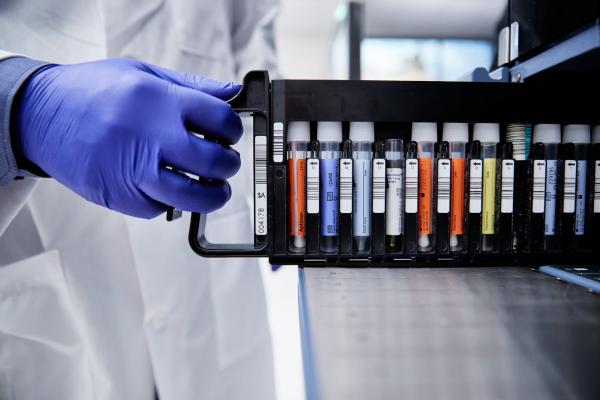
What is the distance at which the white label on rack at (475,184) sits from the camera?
1.91ft

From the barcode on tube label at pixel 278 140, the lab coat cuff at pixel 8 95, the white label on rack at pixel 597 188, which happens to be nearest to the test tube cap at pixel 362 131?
the barcode on tube label at pixel 278 140

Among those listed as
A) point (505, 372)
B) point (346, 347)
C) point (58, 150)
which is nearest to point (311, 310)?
point (346, 347)

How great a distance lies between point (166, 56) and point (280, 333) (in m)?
1.17

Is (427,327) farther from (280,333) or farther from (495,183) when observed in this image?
(280,333)

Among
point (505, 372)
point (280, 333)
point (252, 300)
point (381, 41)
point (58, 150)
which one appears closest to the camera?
point (505, 372)

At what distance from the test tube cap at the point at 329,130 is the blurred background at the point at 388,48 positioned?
0.74 m

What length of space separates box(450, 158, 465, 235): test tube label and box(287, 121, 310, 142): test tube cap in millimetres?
230

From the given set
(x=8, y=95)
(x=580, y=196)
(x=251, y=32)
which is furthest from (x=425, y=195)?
(x=251, y=32)

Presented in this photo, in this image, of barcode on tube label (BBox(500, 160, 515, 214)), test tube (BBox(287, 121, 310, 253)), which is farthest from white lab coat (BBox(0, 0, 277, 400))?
barcode on tube label (BBox(500, 160, 515, 214))

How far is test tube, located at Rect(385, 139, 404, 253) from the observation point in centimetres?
59

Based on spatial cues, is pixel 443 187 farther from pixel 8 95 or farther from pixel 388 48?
pixel 388 48

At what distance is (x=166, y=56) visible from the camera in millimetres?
853

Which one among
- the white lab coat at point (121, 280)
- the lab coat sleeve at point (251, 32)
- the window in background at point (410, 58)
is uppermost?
the window in background at point (410, 58)

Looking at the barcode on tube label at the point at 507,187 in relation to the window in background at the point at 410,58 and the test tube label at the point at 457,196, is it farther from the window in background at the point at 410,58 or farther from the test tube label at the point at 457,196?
the window in background at the point at 410,58
